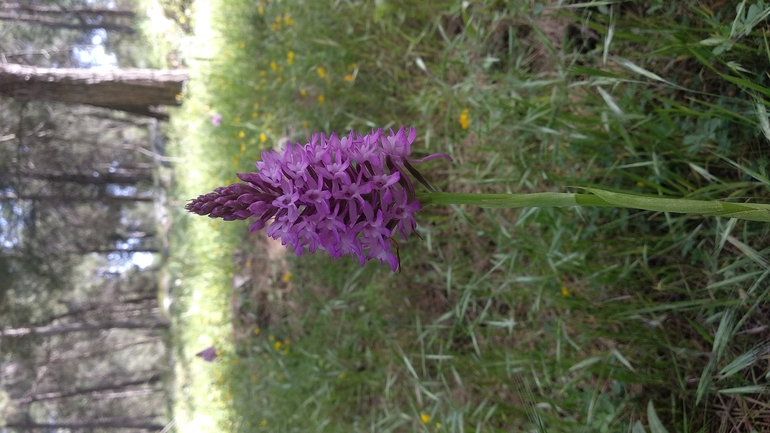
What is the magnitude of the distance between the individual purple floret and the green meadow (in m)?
0.75

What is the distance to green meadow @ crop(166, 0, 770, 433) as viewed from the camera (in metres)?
1.86

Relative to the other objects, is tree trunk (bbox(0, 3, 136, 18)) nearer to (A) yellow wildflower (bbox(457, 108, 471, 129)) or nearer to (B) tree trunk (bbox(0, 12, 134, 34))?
(B) tree trunk (bbox(0, 12, 134, 34))

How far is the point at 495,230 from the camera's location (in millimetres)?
2869

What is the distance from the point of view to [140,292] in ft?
54.1

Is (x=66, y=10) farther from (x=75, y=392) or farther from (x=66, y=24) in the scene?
(x=75, y=392)

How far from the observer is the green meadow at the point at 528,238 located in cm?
186

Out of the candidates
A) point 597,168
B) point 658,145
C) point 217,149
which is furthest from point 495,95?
point 217,149

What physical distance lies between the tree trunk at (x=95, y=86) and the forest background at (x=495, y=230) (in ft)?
0.12

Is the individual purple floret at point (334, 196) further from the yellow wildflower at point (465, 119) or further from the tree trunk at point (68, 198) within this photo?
the tree trunk at point (68, 198)

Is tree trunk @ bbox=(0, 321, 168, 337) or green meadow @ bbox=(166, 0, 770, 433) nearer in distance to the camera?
green meadow @ bbox=(166, 0, 770, 433)

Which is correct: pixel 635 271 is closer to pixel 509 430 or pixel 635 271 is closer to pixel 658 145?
pixel 658 145

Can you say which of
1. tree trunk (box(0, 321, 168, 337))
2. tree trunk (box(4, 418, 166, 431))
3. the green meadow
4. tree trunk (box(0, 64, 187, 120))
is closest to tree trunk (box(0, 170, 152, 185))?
tree trunk (box(0, 321, 168, 337))

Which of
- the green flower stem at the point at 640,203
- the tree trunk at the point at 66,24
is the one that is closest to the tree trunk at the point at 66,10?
the tree trunk at the point at 66,24

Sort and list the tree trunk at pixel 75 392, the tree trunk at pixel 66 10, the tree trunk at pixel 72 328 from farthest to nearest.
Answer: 1. the tree trunk at pixel 66 10
2. the tree trunk at pixel 75 392
3. the tree trunk at pixel 72 328
